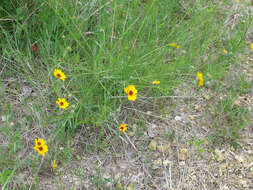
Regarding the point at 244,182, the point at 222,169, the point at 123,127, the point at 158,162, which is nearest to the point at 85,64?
the point at 123,127

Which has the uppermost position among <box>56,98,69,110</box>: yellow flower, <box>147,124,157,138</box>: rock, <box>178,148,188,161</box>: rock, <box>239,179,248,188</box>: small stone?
<box>56,98,69,110</box>: yellow flower

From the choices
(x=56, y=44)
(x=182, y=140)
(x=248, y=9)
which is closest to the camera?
(x=182, y=140)

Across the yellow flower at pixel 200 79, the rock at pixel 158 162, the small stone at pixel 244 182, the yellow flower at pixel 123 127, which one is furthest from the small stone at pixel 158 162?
the yellow flower at pixel 200 79

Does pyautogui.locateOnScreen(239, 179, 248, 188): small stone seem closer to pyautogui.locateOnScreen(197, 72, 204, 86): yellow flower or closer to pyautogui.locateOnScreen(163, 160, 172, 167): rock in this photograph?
pyautogui.locateOnScreen(163, 160, 172, 167): rock

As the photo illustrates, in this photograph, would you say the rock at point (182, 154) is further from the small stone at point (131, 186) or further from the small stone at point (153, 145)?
the small stone at point (131, 186)

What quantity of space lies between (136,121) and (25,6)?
3.81 feet

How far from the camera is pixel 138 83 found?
1.76 metres

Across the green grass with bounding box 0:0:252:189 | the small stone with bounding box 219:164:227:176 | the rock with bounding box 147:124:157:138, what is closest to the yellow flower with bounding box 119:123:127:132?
the green grass with bounding box 0:0:252:189

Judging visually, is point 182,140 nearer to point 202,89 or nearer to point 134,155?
point 134,155

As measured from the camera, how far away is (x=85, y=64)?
191 centimetres

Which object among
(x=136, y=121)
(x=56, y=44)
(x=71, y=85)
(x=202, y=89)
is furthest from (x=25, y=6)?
(x=202, y=89)

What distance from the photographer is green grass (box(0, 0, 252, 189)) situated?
1.58 m

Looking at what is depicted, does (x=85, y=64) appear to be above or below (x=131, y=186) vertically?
above

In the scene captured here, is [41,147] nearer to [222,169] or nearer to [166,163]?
[166,163]
